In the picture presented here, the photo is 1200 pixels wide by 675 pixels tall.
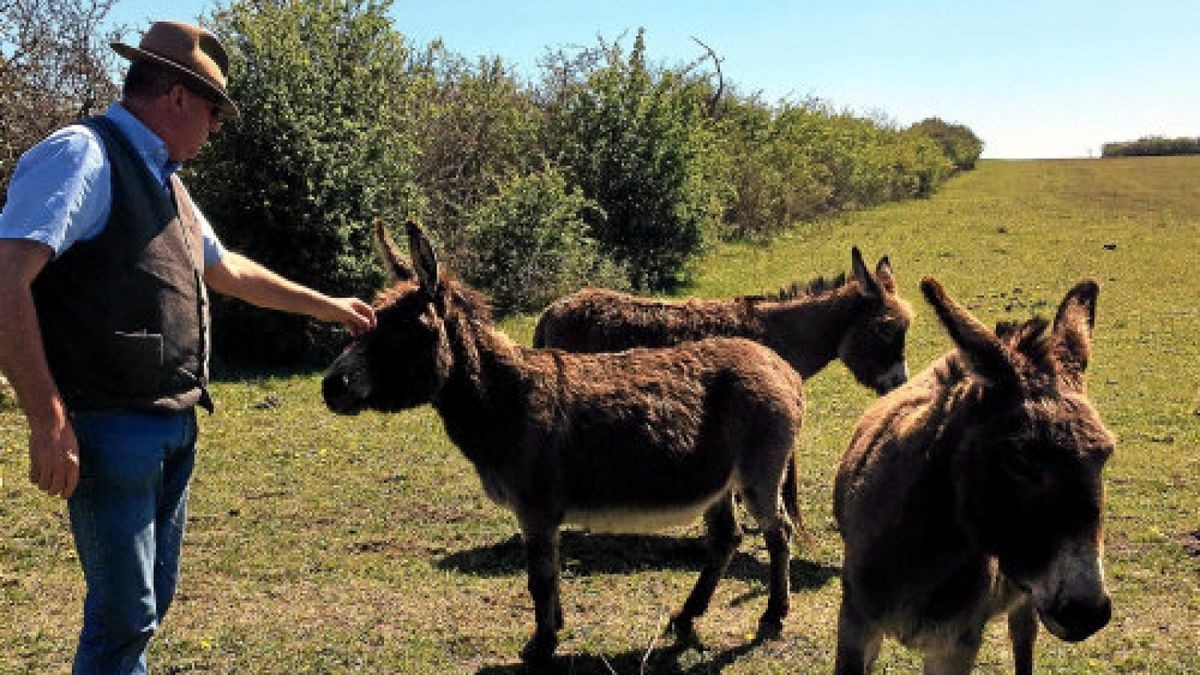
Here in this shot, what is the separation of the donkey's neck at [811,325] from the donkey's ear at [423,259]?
393 centimetres

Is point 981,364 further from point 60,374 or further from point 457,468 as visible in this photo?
point 457,468

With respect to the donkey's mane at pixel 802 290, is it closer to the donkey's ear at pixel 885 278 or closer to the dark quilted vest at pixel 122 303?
the donkey's ear at pixel 885 278

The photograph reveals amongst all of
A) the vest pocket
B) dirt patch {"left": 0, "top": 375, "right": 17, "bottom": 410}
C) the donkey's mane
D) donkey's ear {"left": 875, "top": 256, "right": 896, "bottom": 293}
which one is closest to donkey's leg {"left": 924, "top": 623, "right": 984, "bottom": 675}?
the vest pocket

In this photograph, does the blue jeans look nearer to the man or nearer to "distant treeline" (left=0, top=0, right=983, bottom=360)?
the man

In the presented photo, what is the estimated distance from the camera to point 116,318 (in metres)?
2.87

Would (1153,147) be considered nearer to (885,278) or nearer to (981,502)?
(885,278)

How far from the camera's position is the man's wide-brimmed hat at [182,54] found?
10.1ft

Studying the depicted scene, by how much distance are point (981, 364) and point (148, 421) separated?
9.06 feet

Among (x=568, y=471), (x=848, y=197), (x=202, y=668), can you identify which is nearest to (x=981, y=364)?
(x=568, y=471)

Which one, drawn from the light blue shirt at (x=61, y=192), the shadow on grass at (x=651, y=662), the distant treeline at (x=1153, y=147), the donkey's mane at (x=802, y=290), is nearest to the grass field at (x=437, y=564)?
the shadow on grass at (x=651, y=662)

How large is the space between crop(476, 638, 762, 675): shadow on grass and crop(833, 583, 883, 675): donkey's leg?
1752 mm

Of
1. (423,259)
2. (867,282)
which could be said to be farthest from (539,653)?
(867,282)

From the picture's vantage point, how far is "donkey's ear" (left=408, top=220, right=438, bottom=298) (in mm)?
4570

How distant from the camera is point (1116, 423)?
1053 centimetres
